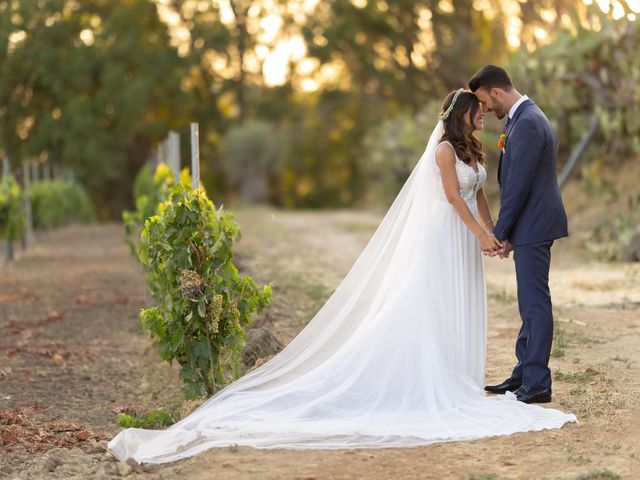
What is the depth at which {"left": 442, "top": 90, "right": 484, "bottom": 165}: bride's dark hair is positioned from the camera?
19.3 feet

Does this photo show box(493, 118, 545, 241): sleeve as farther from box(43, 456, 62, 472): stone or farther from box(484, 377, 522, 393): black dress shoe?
box(43, 456, 62, 472): stone

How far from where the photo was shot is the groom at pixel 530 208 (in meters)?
5.66

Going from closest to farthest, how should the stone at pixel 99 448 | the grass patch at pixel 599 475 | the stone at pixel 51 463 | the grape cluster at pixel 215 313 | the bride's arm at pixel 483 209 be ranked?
the grass patch at pixel 599 475
the stone at pixel 51 463
the stone at pixel 99 448
the grape cluster at pixel 215 313
the bride's arm at pixel 483 209

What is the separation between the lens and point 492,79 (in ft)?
18.9

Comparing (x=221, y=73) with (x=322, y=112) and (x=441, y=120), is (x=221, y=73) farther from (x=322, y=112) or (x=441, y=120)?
(x=441, y=120)

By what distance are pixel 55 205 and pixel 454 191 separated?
1862 centimetres

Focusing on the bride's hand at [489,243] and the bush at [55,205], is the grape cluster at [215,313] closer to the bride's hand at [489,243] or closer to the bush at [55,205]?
the bride's hand at [489,243]

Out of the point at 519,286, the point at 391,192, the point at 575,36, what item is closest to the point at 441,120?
the point at 519,286

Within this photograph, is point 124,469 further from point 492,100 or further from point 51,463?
point 492,100

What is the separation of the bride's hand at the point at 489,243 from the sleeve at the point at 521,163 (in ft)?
0.48

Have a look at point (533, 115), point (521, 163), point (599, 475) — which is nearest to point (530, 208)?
point (521, 163)

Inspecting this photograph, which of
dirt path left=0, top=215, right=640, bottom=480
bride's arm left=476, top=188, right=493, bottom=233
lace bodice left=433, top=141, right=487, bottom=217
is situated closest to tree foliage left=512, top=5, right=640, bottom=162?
dirt path left=0, top=215, right=640, bottom=480

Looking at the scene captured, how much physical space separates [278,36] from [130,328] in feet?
117

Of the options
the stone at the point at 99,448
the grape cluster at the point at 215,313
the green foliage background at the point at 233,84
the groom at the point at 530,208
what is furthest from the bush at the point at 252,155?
the stone at the point at 99,448
